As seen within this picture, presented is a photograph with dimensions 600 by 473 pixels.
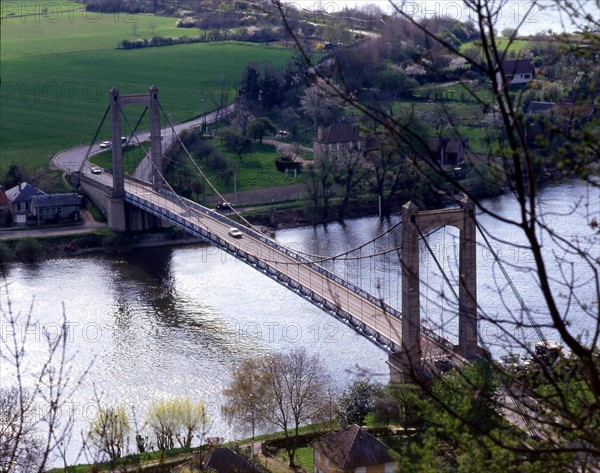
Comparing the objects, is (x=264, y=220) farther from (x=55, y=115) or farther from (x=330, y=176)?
(x=55, y=115)

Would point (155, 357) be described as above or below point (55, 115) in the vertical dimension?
below

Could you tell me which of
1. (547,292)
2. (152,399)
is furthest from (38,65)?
(547,292)

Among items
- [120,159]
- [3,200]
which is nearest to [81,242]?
[120,159]

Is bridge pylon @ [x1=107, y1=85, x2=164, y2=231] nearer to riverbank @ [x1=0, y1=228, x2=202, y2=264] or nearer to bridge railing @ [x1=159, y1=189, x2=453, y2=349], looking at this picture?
riverbank @ [x1=0, y1=228, x2=202, y2=264]

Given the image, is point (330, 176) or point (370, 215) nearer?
point (370, 215)

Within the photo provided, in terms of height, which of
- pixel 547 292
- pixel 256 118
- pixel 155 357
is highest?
pixel 547 292

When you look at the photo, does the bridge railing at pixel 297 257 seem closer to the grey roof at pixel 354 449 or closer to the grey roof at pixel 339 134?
the grey roof at pixel 354 449

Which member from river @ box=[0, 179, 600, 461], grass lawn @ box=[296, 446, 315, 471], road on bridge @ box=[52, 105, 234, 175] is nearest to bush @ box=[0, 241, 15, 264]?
river @ box=[0, 179, 600, 461]
